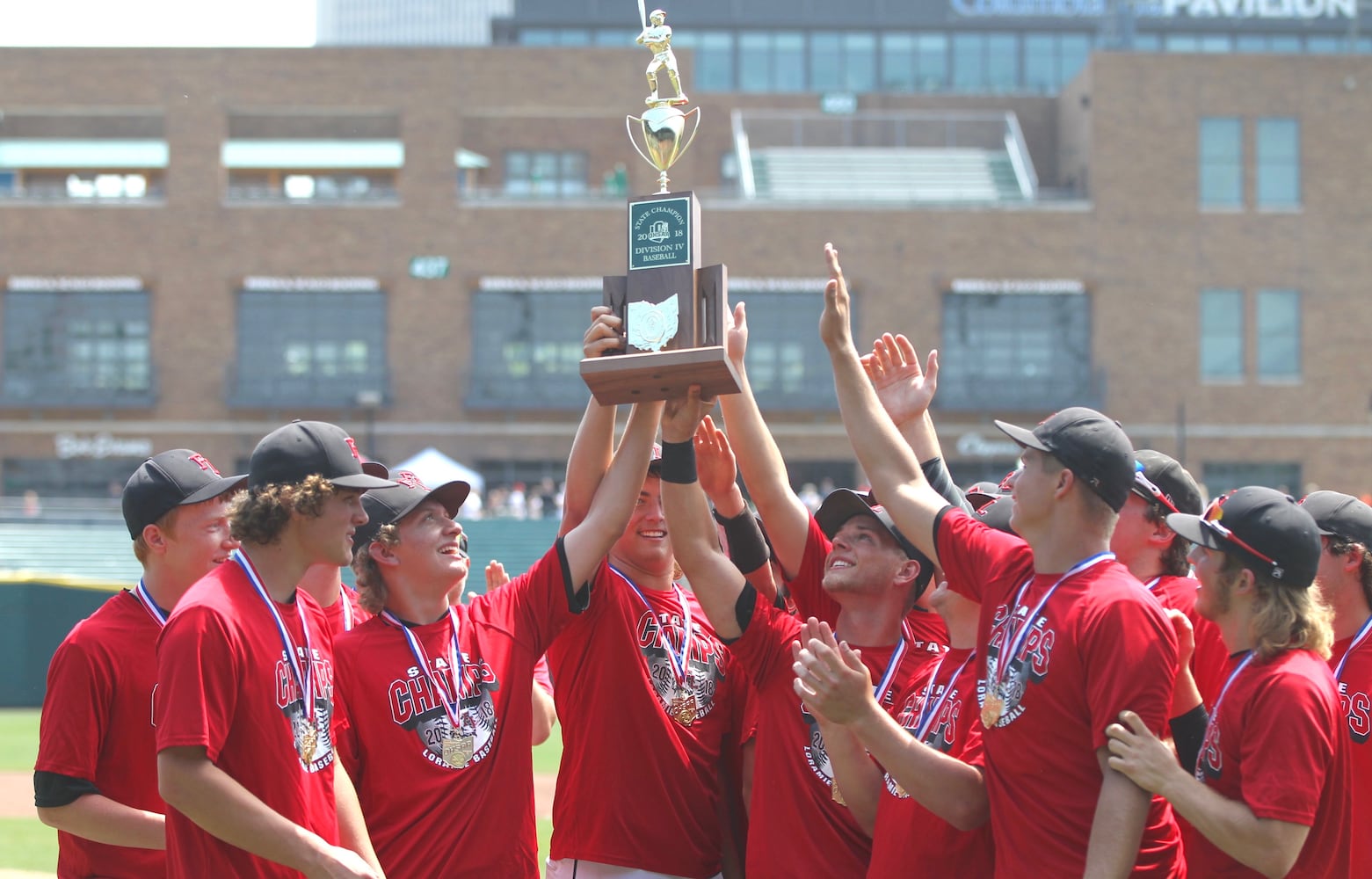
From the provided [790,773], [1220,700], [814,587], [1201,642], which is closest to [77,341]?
[814,587]

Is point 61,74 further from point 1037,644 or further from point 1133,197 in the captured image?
point 1037,644

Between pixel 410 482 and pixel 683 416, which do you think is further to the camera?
pixel 410 482

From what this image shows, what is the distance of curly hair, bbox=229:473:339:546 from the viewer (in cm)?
393

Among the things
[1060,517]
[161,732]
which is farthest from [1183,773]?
[161,732]

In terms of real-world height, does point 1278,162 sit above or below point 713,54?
below

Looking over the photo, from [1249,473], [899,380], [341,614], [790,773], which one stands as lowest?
[1249,473]

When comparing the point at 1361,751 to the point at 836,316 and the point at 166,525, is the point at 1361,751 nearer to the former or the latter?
the point at 836,316

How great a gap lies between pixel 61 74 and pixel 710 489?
47.2 m

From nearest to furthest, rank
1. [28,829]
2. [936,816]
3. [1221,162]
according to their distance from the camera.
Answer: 1. [936,816]
2. [28,829]
3. [1221,162]

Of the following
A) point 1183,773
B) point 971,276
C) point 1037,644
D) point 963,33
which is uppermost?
point 963,33

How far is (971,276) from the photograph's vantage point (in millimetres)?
43719

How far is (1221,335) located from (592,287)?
20.0 metres

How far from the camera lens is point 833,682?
3.92 meters

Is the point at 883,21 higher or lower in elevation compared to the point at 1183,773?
higher
